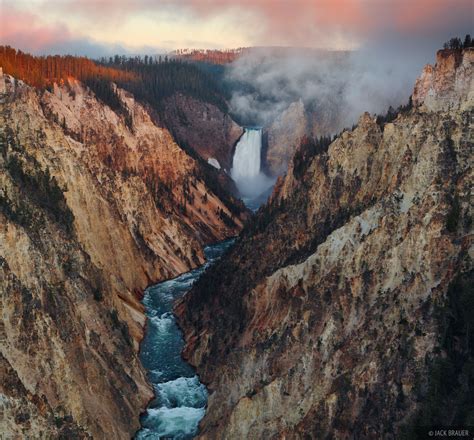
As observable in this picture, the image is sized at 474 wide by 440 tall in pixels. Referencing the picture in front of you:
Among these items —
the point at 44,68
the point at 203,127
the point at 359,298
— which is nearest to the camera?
the point at 359,298

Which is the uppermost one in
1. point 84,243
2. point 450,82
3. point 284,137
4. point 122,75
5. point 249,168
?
point 122,75

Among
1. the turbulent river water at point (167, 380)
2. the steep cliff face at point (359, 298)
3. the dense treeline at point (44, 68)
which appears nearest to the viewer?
the steep cliff face at point (359, 298)

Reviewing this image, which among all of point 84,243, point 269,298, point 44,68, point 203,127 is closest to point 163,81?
point 203,127

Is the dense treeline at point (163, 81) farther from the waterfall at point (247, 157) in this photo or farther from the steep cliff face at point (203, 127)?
the waterfall at point (247, 157)

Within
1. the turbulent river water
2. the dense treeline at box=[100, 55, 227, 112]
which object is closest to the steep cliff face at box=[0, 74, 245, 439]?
the turbulent river water

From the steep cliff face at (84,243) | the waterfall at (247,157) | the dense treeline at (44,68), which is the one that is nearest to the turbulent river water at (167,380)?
the steep cliff face at (84,243)

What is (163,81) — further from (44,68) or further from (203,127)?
(44,68)

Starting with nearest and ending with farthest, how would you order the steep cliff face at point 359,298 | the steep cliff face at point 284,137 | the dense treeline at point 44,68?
the steep cliff face at point 359,298, the dense treeline at point 44,68, the steep cliff face at point 284,137
